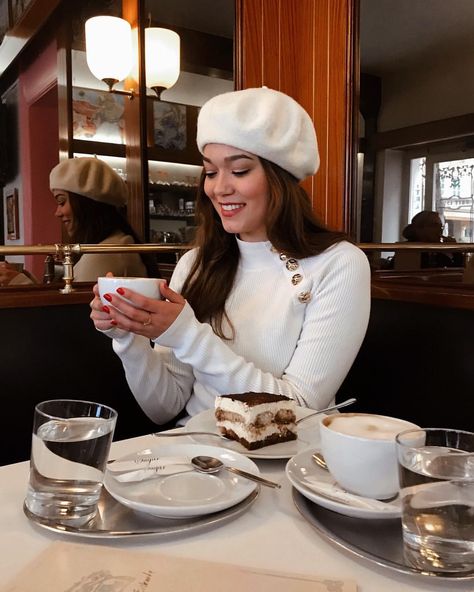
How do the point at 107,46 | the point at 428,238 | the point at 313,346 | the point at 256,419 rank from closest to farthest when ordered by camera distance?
the point at 256,419 → the point at 313,346 → the point at 428,238 → the point at 107,46

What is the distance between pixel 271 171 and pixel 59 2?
168 centimetres

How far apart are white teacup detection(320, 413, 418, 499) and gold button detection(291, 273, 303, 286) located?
29.2 inches

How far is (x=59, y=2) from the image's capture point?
99.0 inches

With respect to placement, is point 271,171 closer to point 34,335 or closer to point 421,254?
point 421,254

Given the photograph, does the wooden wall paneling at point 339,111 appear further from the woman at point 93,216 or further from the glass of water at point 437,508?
the glass of water at point 437,508

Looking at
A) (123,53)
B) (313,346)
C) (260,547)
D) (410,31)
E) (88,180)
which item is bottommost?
(260,547)

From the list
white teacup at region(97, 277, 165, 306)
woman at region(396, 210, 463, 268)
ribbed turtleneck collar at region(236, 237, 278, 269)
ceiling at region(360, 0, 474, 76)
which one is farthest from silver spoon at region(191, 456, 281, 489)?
ceiling at region(360, 0, 474, 76)

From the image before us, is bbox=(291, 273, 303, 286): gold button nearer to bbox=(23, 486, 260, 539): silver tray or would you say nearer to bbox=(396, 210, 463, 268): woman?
bbox=(396, 210, 463, 268): woman

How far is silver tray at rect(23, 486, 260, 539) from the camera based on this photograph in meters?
0.61

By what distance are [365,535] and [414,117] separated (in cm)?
156

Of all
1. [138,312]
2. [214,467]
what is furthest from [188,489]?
[138,312]

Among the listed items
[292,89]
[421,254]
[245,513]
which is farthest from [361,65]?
[245,513]

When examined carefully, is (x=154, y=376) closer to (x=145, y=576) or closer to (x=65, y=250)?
(x=65, y=250)

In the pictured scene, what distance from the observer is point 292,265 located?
4.81ft
